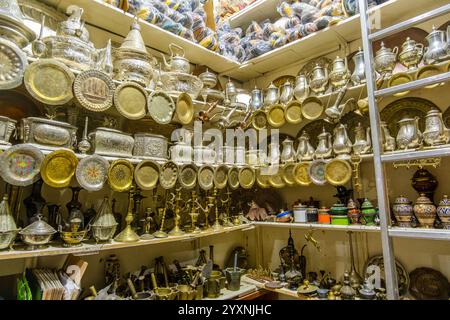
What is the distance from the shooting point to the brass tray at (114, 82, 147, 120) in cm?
139

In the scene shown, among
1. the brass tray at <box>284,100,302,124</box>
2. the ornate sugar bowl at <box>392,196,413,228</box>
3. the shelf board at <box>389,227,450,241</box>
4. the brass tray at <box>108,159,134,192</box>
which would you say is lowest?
the shelf board at <box>389,227,450,241</box>

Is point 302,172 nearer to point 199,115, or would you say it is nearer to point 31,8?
point 199,115

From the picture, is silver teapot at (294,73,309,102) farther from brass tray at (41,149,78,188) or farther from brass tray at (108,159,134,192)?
brass tray at (41,149,78,188)

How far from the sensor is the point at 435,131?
1.33 meters

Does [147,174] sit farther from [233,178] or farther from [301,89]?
[301,89]

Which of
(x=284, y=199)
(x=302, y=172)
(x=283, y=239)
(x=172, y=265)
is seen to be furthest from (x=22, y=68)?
(x=283, y=239)

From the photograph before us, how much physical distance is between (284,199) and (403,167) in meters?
0.90

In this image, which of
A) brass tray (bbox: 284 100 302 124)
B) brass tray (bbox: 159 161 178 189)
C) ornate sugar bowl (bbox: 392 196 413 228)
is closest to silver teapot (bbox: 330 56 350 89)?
brass tray (bbox: 284 100 302 124)

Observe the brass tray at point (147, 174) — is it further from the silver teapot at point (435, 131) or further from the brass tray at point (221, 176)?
the silver teapot at point (435, 131)

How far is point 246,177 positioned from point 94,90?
121 centimetres

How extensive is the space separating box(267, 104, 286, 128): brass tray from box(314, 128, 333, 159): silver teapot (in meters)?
0.32

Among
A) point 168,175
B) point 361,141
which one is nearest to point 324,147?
point 361,141

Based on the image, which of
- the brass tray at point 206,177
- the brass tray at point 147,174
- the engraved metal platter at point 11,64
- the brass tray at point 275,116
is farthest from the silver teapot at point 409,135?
the engraved metal platter at point 11,64

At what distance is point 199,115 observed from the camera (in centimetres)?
190
